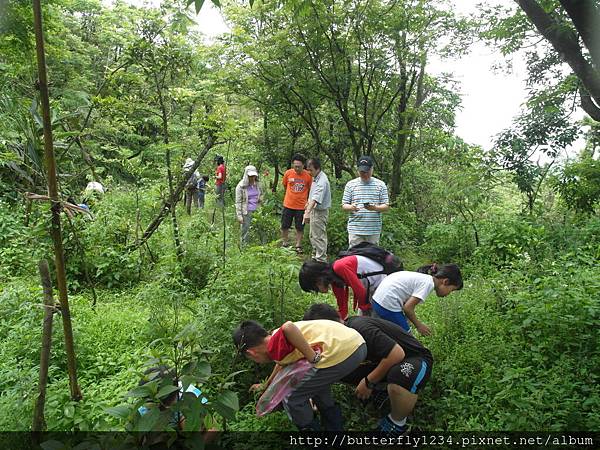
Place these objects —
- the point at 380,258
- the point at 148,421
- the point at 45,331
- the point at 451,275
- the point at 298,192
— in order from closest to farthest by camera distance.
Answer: the point at 148,421, the point at 45,331, the point at 451,275, the point at 380,258, the point at 298,192

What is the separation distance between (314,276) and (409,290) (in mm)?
748

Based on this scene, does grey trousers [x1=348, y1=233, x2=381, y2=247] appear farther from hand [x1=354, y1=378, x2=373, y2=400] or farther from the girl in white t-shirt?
hand [x1=354, y1=378, x2=373, y2=400]

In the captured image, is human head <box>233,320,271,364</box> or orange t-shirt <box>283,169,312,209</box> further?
orange t-shirt <box>283,169,312,209</box>

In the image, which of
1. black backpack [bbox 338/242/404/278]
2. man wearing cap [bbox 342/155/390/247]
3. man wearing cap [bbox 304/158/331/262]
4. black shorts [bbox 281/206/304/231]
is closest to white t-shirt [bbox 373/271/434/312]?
black backpack [bbox 338/242/404/278]

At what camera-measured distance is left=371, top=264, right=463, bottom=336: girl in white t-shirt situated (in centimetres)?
345

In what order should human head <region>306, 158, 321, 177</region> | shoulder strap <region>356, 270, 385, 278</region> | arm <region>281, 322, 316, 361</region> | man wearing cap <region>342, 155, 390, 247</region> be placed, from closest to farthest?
arm <region>281, 322, 316, 361</region> < shoulder strap <region>356, 270, 385, 278</region> < man wearing cap <region>342, 155, 390, 247</region> < human head <region>306, 158, 321, 177</region>

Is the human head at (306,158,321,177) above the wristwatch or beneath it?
above

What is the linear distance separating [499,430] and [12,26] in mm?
6000

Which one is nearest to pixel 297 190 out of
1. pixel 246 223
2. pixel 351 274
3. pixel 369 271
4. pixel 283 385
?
pixel 246 223

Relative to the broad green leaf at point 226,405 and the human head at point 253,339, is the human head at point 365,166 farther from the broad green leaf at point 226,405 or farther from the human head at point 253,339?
the broad green leaf at point 226,405

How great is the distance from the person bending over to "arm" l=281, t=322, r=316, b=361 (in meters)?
0.49

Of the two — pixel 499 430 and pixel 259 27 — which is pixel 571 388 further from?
pixel 259 27

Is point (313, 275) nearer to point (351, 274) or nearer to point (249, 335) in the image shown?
point (351, 274)

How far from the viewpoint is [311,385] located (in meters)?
2.87
